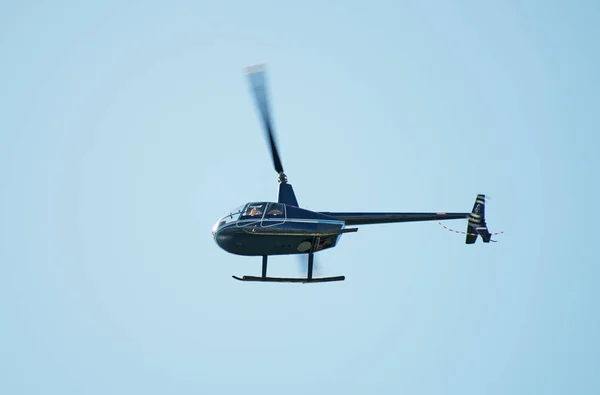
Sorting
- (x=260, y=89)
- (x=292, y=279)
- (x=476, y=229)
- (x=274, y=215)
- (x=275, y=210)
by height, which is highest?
(x=260, y=89)

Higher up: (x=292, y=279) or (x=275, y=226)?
(x=275, y=226)

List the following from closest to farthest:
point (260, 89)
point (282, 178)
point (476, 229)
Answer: point (260, 89)
point (282, 178)
point (476, 229)

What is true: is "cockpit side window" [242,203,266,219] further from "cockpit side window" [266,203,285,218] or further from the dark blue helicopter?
"cockpit side window" [266,203,285,218]

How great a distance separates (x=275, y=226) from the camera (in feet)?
69.1

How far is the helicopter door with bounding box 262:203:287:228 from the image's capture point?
69.2 ft

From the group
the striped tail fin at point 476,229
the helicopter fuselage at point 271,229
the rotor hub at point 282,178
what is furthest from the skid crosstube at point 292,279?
the striped tail fin at point 476,229

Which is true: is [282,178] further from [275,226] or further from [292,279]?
[292,279]

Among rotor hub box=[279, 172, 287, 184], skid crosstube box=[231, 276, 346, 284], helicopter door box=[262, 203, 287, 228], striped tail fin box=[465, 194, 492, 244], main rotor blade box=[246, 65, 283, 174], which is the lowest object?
skid crosstube box=[231, 276, 346, 284]

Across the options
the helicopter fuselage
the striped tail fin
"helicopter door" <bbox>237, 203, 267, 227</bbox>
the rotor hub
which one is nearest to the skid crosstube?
the helicopter fuselage

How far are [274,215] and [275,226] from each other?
1.10 ft

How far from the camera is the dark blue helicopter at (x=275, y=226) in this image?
68.8 feet

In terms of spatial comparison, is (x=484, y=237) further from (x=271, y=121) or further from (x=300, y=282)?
(x=271, y=121)

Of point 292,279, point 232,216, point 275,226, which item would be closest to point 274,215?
point 275,226

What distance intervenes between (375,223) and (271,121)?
4462 mm
